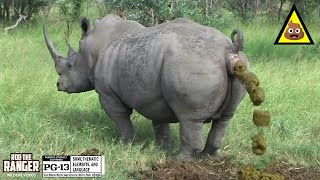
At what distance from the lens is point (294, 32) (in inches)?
440

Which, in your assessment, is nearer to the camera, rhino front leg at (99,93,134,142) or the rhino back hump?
the rhino back hump

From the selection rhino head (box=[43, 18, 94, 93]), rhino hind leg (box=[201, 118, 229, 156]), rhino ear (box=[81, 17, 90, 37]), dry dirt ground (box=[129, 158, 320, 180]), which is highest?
rhino ear (box=[81, 17, 90, 37])

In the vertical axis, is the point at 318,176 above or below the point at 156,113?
below

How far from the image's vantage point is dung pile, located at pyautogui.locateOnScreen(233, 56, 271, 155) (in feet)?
14.6

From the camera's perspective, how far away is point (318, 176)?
4.86 m

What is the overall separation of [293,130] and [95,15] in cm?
1006

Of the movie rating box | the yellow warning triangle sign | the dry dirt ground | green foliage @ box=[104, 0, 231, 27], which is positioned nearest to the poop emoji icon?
the yellow warning triangle sign

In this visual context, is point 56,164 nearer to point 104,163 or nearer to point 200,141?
point 104,163

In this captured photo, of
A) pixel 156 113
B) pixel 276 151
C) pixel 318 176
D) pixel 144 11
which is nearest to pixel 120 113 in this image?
pixel 156 113

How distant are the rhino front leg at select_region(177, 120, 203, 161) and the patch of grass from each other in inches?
11.0

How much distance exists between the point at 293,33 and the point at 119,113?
6.50 meters

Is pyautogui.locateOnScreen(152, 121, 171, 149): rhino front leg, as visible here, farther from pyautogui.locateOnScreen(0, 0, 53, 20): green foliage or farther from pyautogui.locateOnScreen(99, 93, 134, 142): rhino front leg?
pyautogui.locateOnScreen(0, 0, 53, 20): green foliage

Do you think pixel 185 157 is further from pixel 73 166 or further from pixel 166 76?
pixel 73 166

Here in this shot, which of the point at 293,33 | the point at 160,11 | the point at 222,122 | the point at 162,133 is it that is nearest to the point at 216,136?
the point at 222,122
